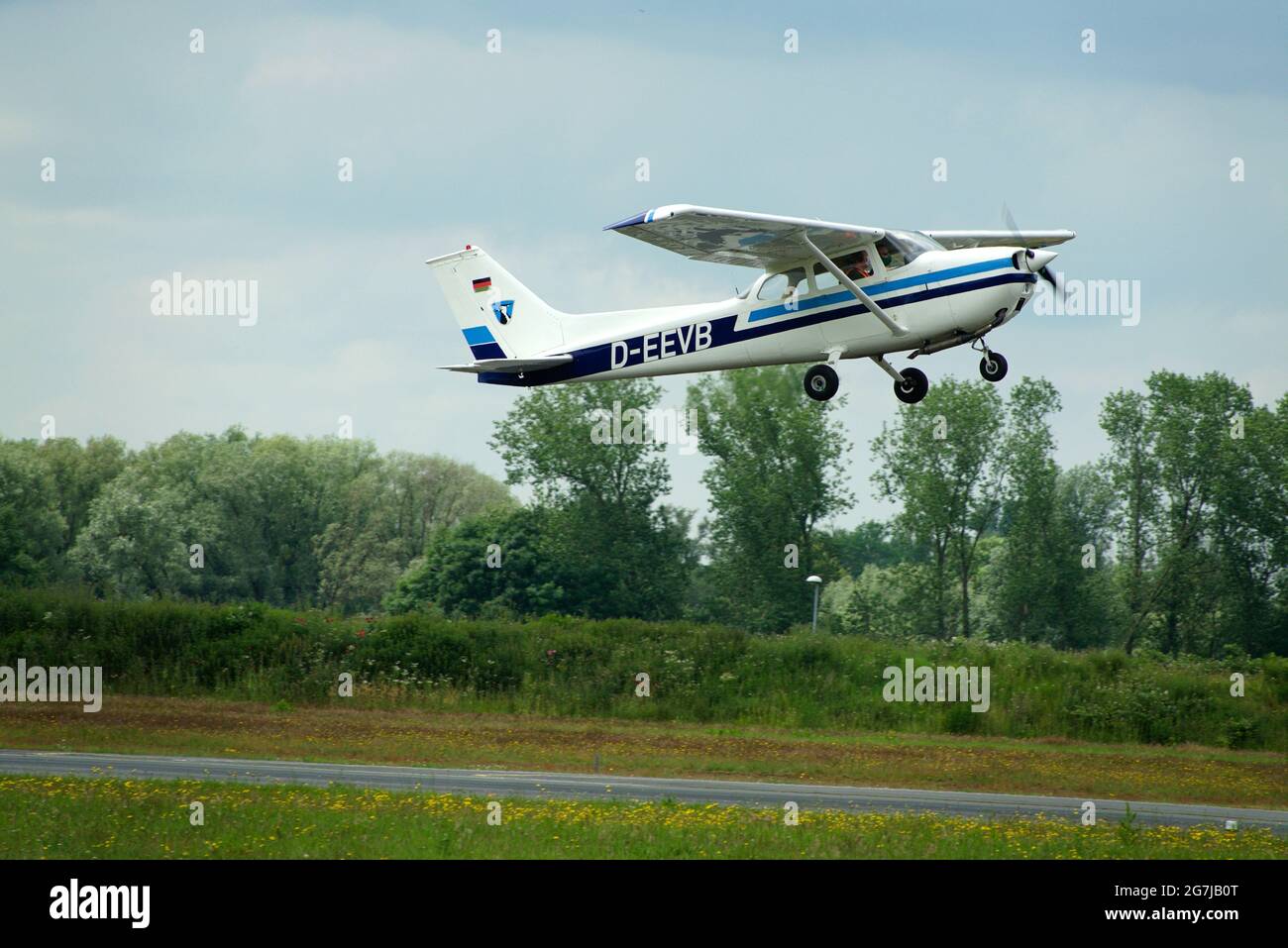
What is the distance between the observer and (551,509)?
213 ft

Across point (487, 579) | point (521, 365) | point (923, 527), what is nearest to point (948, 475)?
point (923, 527)

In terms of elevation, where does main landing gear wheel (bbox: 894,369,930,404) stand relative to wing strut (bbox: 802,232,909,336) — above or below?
below

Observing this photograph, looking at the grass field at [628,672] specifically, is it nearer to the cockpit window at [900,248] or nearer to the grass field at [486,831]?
the grass field at [486,831]

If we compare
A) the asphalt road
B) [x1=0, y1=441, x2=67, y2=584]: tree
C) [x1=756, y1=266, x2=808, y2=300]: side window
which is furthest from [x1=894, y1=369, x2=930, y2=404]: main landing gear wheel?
[x1=0, y1=441, x2=67, y2=584]: tree

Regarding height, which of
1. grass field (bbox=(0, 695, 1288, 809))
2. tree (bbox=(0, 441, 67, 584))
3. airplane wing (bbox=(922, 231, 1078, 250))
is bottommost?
grass field (bbox=(0, 695, 1288, 809))

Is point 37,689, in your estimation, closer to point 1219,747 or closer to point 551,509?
point 1219,747

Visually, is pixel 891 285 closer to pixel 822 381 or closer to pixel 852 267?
pixel 852 267

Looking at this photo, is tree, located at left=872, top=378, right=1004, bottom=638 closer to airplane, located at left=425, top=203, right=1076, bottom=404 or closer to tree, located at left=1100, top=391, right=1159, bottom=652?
tree, located at left=1100, top=391, right=1159, bottom=652

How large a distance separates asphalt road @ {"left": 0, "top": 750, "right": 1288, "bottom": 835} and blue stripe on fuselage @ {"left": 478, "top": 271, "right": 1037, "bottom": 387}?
718 centimetres

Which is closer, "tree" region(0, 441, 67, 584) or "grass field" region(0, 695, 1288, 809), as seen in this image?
"grass field" region(0, 695, 1288, 809)

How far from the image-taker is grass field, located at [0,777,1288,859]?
16.1 m
